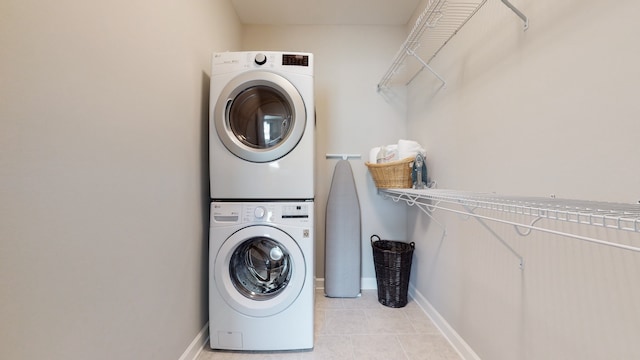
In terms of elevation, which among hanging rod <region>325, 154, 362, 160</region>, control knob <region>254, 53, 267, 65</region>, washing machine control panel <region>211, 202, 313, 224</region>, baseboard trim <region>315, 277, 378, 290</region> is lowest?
baseboard trim <region>315, 277, 378, 290</region>

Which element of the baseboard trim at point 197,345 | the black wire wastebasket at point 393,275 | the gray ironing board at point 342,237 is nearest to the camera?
the baseboard trim at point 197,345

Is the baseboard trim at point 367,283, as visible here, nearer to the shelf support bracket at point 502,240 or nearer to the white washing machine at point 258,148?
the white washing machine at point 258,148

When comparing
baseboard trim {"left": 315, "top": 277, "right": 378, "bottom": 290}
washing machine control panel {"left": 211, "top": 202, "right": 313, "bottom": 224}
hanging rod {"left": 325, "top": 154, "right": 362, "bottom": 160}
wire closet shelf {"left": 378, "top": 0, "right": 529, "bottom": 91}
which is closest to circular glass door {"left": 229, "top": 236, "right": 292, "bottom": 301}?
washing machine control panel {"left": 211, "top": 202, "right": 313, "bottom": 224}

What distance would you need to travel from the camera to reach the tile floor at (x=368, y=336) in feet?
4.77

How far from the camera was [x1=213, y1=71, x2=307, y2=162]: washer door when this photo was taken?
1470 mm

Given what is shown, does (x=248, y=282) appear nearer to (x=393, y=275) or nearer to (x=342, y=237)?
(x=342, y=237)

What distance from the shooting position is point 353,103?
2.35 meters

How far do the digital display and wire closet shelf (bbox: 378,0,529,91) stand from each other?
590mm

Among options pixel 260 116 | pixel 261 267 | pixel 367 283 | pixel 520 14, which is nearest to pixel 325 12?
pixel 260 116

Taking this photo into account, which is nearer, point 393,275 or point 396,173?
point 396,173

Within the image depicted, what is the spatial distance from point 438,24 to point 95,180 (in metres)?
1.88

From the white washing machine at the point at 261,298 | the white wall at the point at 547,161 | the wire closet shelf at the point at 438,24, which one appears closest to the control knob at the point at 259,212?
the white washing machine at the point at 261,298

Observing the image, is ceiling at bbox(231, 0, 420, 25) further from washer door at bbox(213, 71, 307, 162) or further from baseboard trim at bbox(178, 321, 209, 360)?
baseboard trim at bbox(178, 321, 209, 360)

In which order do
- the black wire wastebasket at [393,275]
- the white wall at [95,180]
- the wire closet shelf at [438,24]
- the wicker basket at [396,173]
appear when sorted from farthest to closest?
1. the black wire wastebasket at [393,275]
2. the wicker basket at [396,173]
3. the wire closet shelf at [438,24]
4. the white wall at [95,180]
